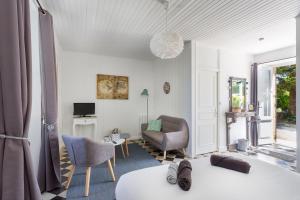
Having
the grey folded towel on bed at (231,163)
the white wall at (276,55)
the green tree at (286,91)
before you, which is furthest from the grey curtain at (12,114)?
the green tree at (286,91)

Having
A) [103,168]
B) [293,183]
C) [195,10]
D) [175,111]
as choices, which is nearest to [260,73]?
[175,111]

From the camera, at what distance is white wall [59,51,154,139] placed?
444cm

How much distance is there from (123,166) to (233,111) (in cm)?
299

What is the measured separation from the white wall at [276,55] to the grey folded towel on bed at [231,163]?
3.67 m

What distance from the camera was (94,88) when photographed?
4.71 meters

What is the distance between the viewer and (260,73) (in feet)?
14.9

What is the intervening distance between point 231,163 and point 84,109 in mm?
3853

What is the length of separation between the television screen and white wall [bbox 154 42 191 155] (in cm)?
203

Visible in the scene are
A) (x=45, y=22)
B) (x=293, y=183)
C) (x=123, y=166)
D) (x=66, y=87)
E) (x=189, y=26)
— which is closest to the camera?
(x=293, y=183)

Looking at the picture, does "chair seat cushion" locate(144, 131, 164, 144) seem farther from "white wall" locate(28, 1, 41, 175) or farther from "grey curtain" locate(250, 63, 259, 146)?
"grey curtain" locate(250, 63, 259, 146)

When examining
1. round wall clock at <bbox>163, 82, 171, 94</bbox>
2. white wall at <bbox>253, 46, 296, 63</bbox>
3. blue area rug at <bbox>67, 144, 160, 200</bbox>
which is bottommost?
blue area rug at <bbox>67, 144, 160, 200</bbox>

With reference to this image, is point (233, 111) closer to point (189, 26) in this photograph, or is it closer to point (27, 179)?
point (189, 26)

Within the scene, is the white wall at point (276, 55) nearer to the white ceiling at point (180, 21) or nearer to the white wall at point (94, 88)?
the white ceiling at point (180, 21)

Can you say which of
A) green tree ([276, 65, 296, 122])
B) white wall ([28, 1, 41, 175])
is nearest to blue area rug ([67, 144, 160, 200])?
white wall ([28, 1, 41, 175])
